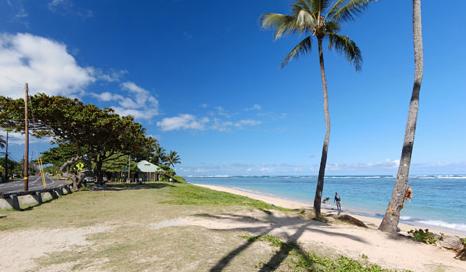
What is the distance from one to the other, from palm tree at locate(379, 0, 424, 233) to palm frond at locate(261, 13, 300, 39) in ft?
18.5

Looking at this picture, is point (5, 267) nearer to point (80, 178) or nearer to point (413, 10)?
point (413, 10)

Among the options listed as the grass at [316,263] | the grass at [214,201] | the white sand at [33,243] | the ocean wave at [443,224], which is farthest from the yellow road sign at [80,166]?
the ocean wave at [443,224]

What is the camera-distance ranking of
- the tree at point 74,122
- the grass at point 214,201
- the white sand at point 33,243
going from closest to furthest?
1. the white sand at point 33,243
2. the grass at point 214,201
3. the tree at point 74,122

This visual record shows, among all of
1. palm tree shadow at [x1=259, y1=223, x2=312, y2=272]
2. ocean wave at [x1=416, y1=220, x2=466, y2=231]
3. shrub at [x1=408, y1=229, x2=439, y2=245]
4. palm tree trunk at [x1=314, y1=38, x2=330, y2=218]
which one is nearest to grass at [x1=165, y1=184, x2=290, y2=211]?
palm tree trunk at [x1=314, y1=38, x2=330, y2=218]

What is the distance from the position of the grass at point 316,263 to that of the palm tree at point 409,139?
14.2ft

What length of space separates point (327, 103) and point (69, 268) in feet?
42.6

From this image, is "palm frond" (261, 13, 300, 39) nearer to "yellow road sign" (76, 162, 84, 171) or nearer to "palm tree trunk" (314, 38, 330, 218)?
"palm tree trunk" (314, 38, 330, 218)

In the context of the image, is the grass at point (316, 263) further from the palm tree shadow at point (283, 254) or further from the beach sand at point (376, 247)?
the beach sand at point (376, 247)

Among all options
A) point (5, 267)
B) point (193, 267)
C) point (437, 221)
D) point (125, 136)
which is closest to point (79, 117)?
point (125, 136)

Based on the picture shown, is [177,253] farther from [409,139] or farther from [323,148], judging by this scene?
[323,148]

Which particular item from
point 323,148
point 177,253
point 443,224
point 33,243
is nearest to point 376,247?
point 177,253

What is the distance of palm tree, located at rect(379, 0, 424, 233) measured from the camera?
10898 millimetres

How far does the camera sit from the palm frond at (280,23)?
1557 cm

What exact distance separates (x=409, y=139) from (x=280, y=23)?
27.8ft
